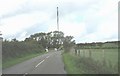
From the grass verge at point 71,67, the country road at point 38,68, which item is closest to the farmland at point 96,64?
the grass verge at point 71,67

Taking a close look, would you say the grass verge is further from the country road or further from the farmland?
the country road

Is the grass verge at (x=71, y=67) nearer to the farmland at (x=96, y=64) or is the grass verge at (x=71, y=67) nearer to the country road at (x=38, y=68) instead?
the farmland at (x=96, y=64)

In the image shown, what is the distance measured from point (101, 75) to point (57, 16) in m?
55.8

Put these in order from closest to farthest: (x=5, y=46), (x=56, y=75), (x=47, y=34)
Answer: (x=56, y=75), (x=5, y=46), (x=47, y=34)

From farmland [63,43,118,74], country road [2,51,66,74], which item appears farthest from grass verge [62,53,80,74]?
country road [2,51,66,74]

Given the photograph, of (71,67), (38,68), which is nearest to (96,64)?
(71,67)

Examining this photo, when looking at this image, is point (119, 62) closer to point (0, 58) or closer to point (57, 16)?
point (0, 58)

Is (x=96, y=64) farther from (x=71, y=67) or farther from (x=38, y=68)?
(x=38, y=68)

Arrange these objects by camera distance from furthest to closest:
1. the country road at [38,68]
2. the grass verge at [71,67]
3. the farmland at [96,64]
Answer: the country road at [38,68] < the grass verge at [71,67] < the farmland at [96,64]

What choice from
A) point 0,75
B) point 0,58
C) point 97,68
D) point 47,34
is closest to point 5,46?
point 0,58

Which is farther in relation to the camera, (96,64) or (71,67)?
(71,67)

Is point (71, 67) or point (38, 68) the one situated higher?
point (71, 67)

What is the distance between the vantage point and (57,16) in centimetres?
7325

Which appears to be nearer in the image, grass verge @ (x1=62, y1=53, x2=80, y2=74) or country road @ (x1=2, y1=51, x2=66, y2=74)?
grass verge @ (x1=62, y1=53, x2=80, y2=74)
